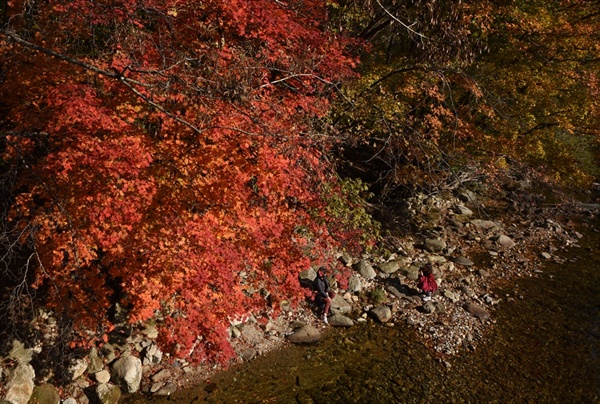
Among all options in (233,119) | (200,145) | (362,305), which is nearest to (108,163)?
(200,145)

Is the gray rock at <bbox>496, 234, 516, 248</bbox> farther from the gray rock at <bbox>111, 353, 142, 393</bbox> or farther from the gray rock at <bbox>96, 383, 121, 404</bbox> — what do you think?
the gray rock at <bbox>96, 383, 121, 404</bbox>

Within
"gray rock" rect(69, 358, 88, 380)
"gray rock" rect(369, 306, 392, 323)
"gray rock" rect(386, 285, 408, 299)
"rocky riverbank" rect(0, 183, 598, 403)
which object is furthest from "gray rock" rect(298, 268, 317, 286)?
"gray rock" rect(69, 358, 88, 380)

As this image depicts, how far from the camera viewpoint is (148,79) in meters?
9.12

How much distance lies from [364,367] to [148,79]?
909 centimetres

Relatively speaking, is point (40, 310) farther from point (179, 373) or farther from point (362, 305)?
point (362, 305)

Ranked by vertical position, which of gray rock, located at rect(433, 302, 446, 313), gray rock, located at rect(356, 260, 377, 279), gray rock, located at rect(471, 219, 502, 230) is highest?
gray rock, located at rect(471, 219, 502, 230)

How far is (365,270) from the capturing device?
619 inches

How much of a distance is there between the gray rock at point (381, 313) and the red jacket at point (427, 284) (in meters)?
1.51

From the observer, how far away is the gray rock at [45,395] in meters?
9.58

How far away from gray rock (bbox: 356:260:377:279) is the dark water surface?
90.6 inches

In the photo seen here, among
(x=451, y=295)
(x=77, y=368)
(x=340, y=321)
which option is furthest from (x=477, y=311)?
(x=77, y=368)

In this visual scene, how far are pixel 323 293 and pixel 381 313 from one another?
2.06 metres

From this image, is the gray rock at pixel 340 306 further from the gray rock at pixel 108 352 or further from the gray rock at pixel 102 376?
the gray rock at pixel 102 376

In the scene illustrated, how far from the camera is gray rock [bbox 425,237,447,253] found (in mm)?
17906
